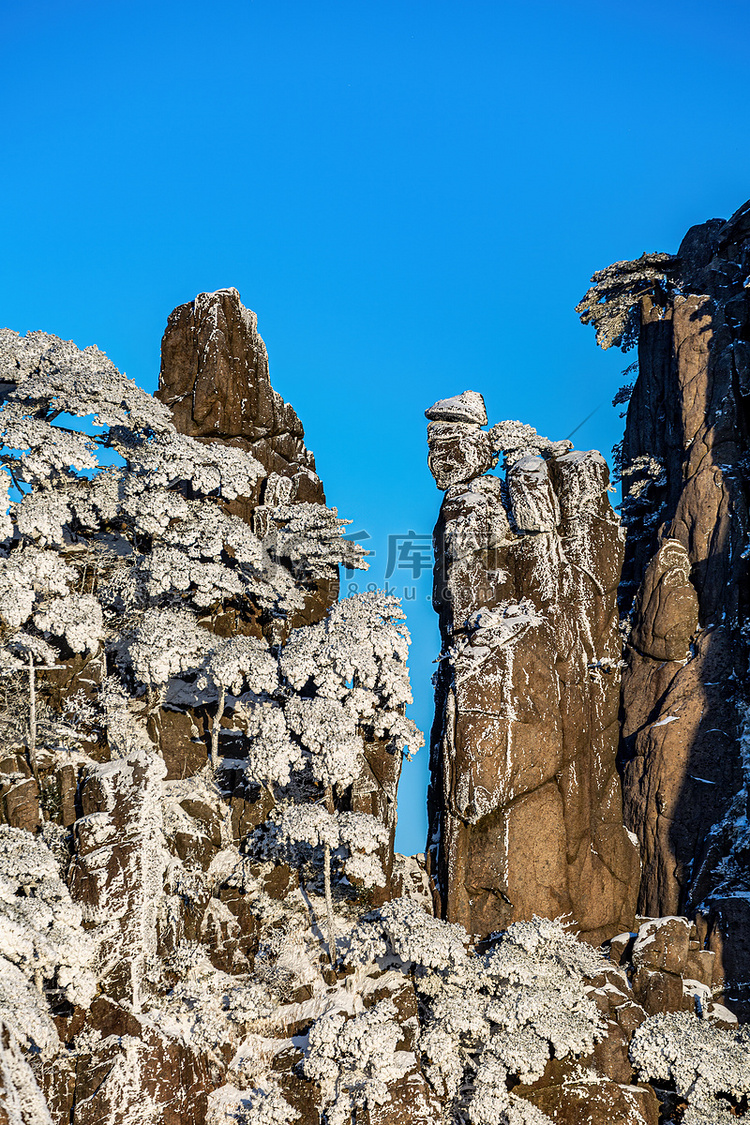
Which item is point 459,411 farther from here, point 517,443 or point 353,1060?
point 353,1060

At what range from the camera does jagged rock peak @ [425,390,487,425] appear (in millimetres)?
32062

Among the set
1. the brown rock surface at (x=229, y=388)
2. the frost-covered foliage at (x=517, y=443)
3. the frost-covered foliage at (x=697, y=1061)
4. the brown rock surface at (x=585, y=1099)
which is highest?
the brown rock surface at (x=229, y=388)

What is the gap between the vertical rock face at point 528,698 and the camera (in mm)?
26797

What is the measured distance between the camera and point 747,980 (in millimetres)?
25234

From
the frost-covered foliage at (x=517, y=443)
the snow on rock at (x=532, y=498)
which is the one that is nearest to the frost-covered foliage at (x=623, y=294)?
the frost-covered foliage at (x=517, y=443)

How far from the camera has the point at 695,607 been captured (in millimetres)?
29734

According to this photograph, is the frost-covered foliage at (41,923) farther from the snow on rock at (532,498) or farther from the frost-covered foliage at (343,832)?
the snow on rock at (532,498)

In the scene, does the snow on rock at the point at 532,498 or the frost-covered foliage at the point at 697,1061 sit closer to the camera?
the frost-covered foliage at the point at 697,1061

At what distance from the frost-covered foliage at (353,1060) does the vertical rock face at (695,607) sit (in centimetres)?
996

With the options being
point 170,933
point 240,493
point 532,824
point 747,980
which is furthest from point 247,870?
point 747,980

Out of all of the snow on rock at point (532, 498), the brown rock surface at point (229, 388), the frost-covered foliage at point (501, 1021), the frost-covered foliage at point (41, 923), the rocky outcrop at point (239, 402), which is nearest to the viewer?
the frost-covered foliage at point (41, 923)

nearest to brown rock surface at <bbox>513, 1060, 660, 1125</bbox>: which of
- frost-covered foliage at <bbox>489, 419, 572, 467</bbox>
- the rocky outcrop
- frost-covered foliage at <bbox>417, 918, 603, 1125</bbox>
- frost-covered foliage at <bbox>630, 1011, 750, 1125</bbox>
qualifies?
frost-covered foliage at <bbox>417, 918, 603, 1125</bbox>

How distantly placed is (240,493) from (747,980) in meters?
20.5

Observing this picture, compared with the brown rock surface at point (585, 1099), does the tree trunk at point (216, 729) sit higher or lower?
higher
